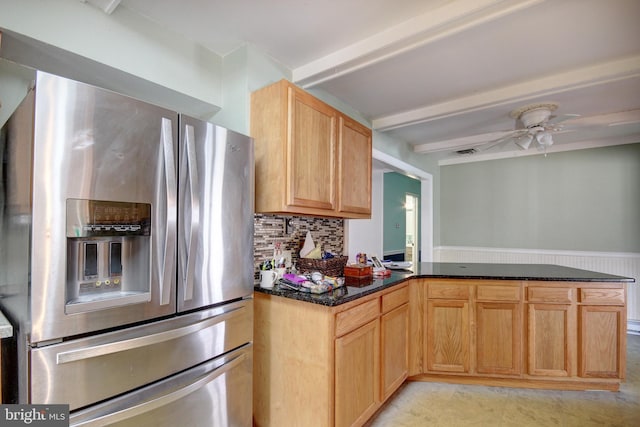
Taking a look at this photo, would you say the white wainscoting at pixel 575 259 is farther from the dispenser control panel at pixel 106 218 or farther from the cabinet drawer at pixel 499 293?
the dispenser control panel at pixel 106 218

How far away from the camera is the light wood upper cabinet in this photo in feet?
6.38

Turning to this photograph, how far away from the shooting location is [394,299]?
2.33 metres

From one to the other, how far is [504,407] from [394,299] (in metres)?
1.12

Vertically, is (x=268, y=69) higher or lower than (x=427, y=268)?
higher

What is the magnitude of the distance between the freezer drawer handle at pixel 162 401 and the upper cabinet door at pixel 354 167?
1.30 metres

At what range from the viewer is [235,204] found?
1.68 meters

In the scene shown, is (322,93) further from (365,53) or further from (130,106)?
(130,106)

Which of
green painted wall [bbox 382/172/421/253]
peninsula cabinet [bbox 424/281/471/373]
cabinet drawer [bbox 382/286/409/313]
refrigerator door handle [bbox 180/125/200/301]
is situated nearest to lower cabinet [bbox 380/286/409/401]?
cabinet drawer [bbox 382/286/409/313]

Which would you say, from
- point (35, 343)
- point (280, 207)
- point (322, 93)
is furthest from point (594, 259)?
point (35, 343)

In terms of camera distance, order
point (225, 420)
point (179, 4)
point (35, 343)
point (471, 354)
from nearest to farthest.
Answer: point (35, 343), point (225, 420), point (179, 4), point (471, 354)

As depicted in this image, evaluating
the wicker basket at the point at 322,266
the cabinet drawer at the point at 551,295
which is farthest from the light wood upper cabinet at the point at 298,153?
the cabinet drawer at the point at 551,295

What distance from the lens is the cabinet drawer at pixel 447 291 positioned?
8.56 ft

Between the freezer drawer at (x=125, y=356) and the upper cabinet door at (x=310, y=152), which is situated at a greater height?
the upper cabinet door at (x=310, y=152)

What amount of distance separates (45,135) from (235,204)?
81 centimetres
